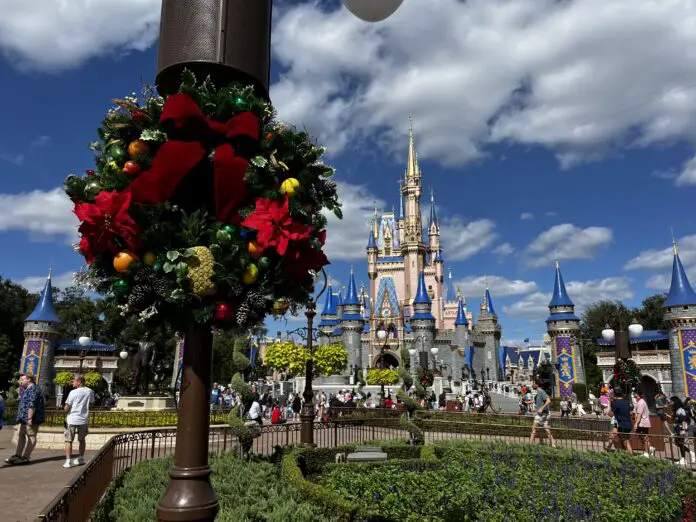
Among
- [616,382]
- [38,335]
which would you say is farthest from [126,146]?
[38,335]

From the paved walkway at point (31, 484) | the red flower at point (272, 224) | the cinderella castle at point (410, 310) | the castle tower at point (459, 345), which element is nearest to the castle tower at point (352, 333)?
the cinderella castle at point (410, 310)

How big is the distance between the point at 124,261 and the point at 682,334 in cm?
3505

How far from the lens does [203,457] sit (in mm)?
2576

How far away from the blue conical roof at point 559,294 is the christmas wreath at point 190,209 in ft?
139

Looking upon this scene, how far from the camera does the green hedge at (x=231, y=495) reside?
15.4ft

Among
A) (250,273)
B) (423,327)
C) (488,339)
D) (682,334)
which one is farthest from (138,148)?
(488,339)

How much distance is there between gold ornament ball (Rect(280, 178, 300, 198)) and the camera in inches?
115

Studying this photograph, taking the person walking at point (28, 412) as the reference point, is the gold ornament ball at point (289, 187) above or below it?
above

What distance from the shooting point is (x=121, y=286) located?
2732mm

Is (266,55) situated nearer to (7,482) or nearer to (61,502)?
(61,502)

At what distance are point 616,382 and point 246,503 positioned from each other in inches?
559

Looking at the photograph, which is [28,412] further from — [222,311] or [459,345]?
[459,345]

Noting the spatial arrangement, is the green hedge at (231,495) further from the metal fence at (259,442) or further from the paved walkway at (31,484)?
the paved walkway at (31,484)

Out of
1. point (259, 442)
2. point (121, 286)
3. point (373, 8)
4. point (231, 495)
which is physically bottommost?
point (259, 442)
